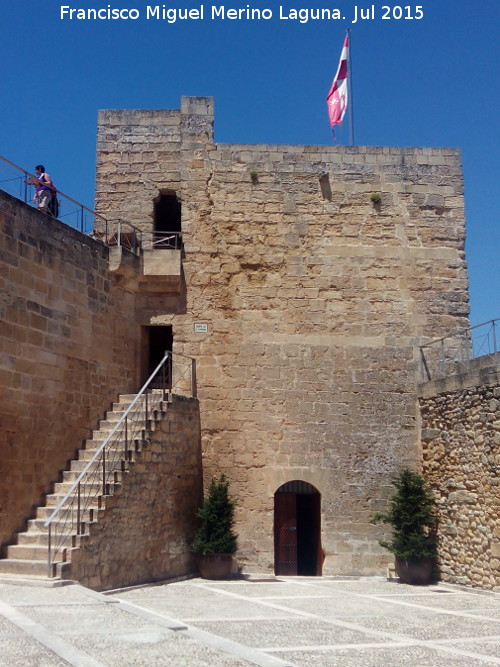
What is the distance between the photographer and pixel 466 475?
11117mm

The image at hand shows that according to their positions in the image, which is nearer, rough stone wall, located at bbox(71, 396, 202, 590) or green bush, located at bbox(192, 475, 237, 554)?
rough stone wall, located at bbox(71, 396, 202, 590)

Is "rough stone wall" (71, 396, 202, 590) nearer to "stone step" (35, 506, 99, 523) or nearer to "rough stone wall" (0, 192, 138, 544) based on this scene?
"stone step" (35, 506, 99, 523)

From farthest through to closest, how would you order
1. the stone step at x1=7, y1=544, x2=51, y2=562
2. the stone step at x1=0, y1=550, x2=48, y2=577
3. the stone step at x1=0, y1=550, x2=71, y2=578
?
the stone step at x1=7, y1=544, x2=51, y2=562 < the stone step at x1=0, y1=550, x2=48, y2=577 < the stone step at x1=0, y1=550, x2=71, y2=578

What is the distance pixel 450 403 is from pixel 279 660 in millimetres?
7343

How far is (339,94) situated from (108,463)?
8000mm

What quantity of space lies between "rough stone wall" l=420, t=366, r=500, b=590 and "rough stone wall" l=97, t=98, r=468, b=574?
26.6 inches

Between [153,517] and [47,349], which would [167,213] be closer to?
[47,349]

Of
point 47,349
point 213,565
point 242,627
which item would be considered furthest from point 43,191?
point 242,627

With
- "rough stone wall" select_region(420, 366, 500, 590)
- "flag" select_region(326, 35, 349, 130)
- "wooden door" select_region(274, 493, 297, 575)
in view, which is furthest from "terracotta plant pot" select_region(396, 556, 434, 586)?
"flag" select_region(326, 35, 349, 130)

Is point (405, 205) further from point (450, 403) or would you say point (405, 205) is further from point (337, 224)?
point (450, 403)

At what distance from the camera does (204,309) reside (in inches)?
495

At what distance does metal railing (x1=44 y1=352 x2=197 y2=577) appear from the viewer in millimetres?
8555

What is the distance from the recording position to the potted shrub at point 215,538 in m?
11.0

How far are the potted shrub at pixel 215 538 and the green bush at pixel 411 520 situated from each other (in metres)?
2.32
